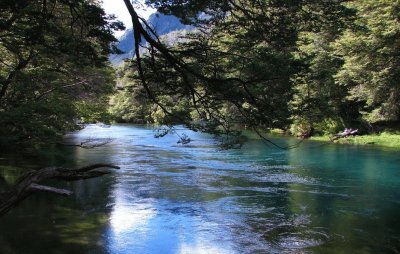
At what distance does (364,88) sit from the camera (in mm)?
26234

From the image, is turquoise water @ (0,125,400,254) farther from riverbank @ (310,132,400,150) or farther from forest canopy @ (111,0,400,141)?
riverbank @ (310,132,400,150)

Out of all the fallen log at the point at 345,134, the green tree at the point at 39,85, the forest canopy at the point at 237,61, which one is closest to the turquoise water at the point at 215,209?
the green tree at the point at 39,85

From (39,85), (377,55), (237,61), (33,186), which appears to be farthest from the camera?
(377,55)

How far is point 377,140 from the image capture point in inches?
1057

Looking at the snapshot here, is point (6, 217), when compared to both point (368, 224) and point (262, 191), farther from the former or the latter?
point (368, 224)

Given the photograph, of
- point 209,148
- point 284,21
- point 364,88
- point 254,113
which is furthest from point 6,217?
point 364,88

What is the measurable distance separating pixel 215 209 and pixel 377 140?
746 inches

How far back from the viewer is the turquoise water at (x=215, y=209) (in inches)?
333

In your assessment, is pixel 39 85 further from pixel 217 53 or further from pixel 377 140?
pixel 377 140

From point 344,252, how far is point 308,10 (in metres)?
4.53

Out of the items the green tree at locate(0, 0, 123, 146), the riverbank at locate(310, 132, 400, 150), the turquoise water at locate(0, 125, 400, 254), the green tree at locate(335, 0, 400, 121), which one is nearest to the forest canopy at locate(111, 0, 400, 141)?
the green tree at locate(0, 0, 123, 146)

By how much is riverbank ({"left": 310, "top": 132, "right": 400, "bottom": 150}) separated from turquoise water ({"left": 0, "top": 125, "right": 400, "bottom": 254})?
6.82m

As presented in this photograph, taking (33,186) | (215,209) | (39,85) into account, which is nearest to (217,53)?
(33,186)

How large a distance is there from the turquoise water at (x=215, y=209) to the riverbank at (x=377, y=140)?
268 inches
